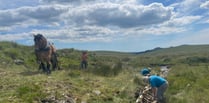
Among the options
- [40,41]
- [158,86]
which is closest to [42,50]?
[40,41]

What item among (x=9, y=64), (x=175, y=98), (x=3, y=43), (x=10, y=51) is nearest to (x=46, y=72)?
(x=9, y=64)

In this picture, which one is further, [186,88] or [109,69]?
[109,69]

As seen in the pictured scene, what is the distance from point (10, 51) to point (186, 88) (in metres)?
19.1

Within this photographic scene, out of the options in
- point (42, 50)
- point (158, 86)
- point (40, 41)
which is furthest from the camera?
point (42, 50)

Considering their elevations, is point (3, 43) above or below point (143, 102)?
above

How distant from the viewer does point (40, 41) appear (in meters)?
18.6

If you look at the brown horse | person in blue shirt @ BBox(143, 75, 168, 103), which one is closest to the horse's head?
the brown horse

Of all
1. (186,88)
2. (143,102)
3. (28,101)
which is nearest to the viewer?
(28,101)

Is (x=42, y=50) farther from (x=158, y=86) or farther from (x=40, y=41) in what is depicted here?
(x=158, y=86)

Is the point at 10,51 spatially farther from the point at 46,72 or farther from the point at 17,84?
the point at 17,84

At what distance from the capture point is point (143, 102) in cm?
1380

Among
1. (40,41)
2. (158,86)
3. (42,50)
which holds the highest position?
(40,41)

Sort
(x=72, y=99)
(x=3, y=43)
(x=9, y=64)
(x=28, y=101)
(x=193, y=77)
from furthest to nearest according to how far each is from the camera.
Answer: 1. (x=3, y=43)
2. (x=9, y=64)
3. (x=193, y=77)
4. (x=72, y=99)
5. (x=28, y=101)

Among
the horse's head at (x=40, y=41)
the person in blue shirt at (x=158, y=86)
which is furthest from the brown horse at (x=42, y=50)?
the person in blue shirt at (x=158, y=86)
